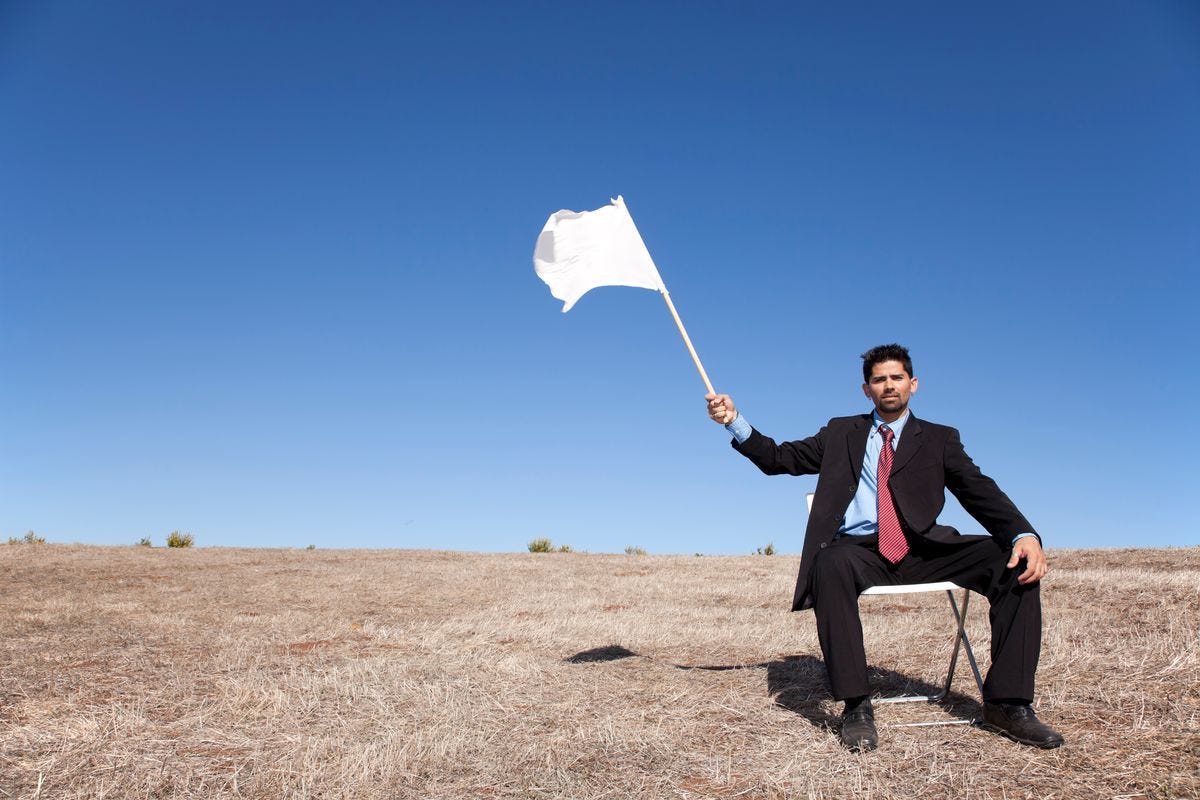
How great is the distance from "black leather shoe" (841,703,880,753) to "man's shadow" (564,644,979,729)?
11.2 inches

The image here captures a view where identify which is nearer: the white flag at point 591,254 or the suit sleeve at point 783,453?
Answer: the suit sleeve at point 783,453

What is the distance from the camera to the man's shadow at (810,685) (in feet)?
15.6

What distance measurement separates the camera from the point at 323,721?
464 cm

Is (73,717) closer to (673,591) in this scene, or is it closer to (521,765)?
(521,765)

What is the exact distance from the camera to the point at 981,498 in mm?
4719

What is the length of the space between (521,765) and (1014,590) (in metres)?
2.56

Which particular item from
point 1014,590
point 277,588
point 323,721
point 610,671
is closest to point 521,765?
point 323,721

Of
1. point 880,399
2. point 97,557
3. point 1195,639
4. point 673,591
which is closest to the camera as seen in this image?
point 880,399

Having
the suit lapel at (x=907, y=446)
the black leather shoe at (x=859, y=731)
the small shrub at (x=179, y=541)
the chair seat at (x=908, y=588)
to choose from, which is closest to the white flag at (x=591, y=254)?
the suit lapel at (x=907, y=446)

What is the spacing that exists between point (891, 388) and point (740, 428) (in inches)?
35.5

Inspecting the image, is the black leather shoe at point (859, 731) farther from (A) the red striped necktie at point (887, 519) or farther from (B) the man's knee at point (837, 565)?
(A) the red striped necktie at point (887, 519)

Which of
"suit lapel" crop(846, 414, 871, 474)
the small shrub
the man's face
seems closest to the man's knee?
"suit lapel" crop(846, 414, 871, 474)

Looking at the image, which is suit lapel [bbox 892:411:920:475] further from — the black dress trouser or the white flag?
the white flag

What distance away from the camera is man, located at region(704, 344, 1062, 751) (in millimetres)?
4184
